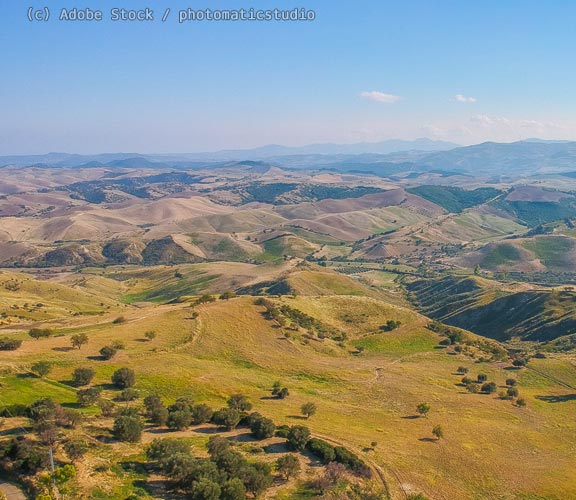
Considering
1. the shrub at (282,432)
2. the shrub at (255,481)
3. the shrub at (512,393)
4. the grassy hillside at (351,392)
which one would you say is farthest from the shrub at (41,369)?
the shrub at (512,393)

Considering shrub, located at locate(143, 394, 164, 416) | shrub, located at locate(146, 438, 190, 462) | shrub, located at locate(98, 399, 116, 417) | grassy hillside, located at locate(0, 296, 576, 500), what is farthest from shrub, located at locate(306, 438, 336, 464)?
shrub, located at locate(98, 399, 116, 417)

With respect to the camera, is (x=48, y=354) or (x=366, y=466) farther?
(x=48, y=354)

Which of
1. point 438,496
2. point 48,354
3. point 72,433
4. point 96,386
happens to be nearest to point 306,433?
point 438,496

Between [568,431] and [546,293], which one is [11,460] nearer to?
[568,431]

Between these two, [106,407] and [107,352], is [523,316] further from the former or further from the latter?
[106,407]

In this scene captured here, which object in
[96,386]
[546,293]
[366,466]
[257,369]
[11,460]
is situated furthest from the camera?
[546,293]
